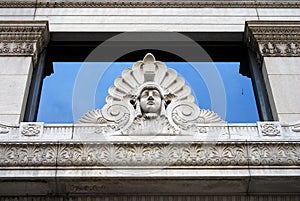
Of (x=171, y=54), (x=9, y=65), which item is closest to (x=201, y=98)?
(x=171, y=54)

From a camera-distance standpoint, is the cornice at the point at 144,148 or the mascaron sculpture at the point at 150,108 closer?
the cornice at the point at 144,148

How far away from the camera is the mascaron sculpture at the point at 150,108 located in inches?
358

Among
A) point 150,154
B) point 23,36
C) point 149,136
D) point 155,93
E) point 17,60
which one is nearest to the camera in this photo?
point 150,154

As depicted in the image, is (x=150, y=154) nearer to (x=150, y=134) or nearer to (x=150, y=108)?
(x=150, y=134)

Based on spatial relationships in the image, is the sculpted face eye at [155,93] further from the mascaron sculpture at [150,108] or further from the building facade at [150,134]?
the building facade at [150,134]

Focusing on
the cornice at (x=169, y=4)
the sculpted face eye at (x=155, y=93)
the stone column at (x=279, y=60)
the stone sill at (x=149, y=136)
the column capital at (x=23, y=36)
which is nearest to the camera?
the stone sill at (x=149, y=136)

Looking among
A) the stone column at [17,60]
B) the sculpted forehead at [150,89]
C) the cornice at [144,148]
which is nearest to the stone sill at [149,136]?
the cornice at [144,148]

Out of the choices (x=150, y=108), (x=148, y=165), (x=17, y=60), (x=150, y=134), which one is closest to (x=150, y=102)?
(x=150, y=108)

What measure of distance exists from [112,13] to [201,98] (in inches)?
147

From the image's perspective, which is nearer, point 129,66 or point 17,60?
point 17,60

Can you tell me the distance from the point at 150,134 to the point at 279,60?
165 inches

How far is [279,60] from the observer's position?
11.2 metres

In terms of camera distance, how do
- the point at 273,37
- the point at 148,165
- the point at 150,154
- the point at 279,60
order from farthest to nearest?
1. the point at 273,37
2. the point at 279,60
3. the point at 150,154
4. the point at 148,165

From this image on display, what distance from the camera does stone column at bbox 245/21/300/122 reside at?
1019cm
